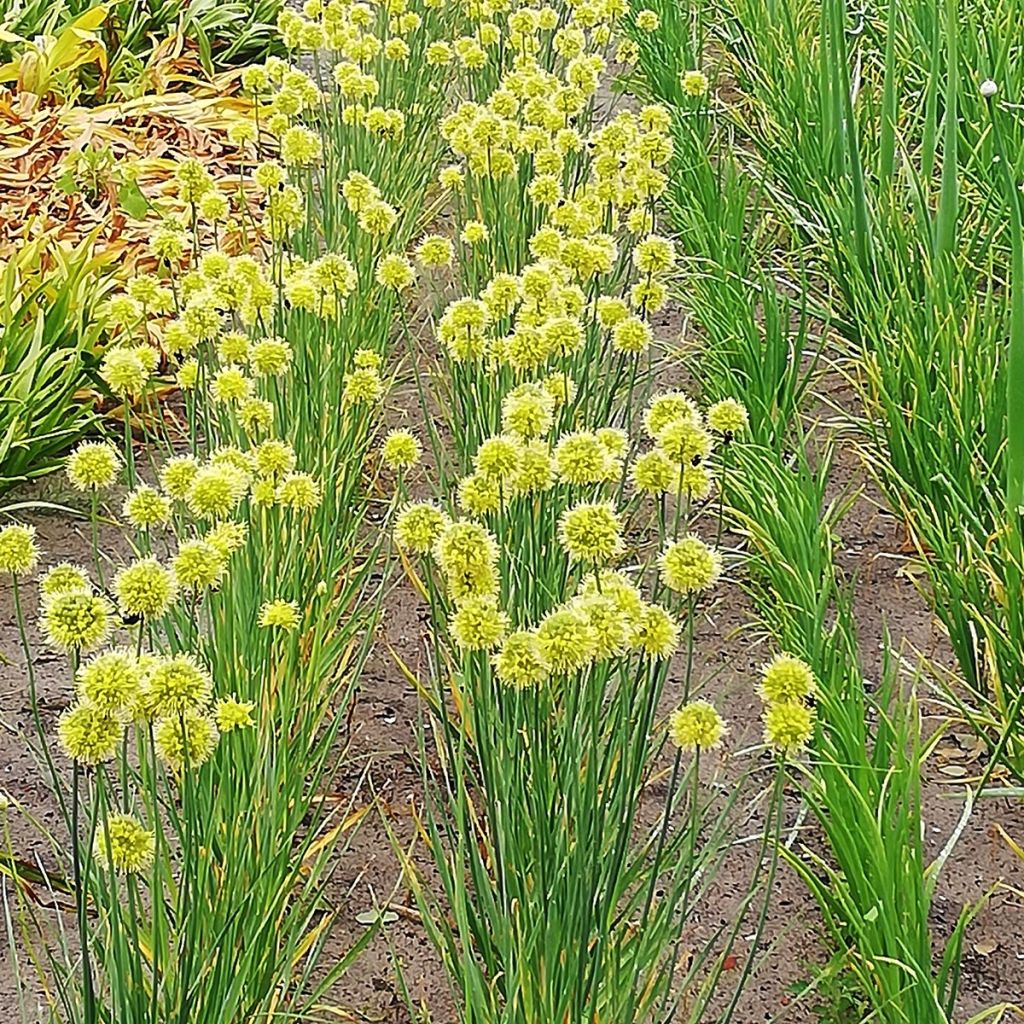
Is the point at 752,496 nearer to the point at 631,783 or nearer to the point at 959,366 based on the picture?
the point at 959,366

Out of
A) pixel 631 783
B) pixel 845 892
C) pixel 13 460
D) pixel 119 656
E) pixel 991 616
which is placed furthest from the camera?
pixel 13 460

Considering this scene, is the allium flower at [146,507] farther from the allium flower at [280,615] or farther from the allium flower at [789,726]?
the allium flower at [789,726]

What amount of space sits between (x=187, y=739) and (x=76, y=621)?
0.44 ft

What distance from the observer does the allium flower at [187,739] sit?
44.8 inches

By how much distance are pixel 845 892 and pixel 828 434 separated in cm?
138

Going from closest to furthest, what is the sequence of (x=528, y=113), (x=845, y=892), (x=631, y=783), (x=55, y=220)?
(x=631, y=783) → (x=845, y=892) → (x=528, y=113) → (x=55, y=220)

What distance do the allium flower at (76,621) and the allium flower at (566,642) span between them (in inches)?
14.5

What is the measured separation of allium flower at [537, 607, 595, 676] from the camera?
3.61ft

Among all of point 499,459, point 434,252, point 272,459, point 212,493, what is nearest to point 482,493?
point 499,459

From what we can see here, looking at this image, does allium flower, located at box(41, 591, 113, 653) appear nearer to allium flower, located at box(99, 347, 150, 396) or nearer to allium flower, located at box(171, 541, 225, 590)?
allium flower, located at box(171, 541, 225, 590)

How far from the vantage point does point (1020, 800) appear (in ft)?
6.43

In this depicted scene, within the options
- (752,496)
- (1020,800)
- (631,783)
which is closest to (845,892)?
(631,783)

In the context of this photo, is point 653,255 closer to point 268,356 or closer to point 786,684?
point 268,356

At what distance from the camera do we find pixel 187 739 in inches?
44.8
